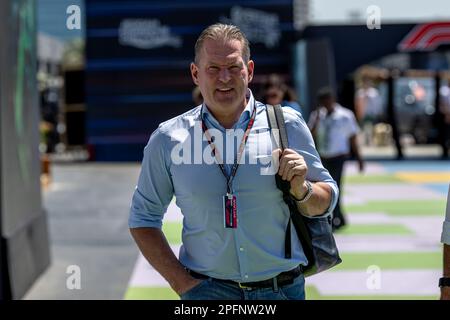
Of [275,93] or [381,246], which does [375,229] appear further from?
[275,93]

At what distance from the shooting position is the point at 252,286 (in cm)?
331

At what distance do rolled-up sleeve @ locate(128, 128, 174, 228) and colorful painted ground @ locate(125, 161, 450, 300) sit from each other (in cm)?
169

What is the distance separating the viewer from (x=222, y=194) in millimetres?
3230

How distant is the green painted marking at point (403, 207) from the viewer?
482 inches

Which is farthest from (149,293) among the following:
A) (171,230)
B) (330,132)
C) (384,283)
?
(330,132)

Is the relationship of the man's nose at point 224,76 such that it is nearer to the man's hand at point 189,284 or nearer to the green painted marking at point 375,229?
the man's hand at point 189,284

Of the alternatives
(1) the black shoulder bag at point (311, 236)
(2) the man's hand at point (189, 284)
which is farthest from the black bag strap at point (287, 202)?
(2) the man's hand at point (189, 284)

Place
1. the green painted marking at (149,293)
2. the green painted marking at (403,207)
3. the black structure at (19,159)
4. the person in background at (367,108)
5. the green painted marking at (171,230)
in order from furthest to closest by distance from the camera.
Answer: the person in background at (367,108)
the green painted marking at (403,207)
the green painted marking at (149,293)
the black structure at (19,159)
the green painted marking at (171,230)

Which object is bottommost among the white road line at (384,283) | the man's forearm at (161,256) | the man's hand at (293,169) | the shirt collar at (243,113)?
the white road line at (384,283)

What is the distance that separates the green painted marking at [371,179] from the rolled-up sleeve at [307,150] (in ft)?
43.4

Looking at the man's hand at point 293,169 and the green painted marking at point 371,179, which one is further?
the green painted marking at point 371,179

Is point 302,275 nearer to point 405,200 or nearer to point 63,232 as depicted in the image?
point 63,232

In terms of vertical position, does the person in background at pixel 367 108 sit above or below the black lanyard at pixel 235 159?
below

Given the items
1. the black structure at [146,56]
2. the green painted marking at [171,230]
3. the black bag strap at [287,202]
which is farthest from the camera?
the black structure at [146,56]
